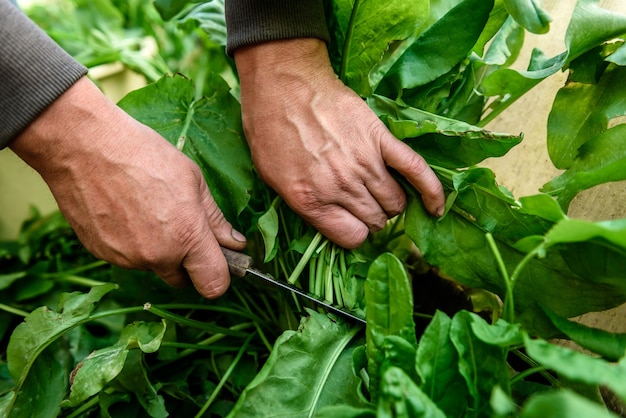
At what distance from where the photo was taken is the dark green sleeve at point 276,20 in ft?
1.96

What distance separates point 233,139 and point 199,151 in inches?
1.8

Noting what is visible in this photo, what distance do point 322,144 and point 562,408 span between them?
0.39 m

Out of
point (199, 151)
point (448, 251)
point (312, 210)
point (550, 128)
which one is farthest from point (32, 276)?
point (550, 128)

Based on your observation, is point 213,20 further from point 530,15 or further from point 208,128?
point 530,15

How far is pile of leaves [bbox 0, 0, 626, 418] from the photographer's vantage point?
0.45 m

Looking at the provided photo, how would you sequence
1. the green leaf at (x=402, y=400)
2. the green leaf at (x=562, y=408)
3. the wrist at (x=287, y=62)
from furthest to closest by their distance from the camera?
the wrist at (x=287, y=62)
the green leaf at (x=402, y=400)
the green leaf at (x=562, y=408)

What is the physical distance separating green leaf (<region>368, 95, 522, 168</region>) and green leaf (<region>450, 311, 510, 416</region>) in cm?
20

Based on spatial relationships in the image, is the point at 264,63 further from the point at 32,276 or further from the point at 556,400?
the point at 32,276

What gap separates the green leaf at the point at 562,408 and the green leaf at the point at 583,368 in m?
0.05

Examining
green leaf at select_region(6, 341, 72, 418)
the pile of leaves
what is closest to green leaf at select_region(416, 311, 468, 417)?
the pile of leaves

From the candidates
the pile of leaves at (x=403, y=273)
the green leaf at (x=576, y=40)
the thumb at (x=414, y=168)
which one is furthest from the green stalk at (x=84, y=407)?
the green leaf at (x=576, y=40)

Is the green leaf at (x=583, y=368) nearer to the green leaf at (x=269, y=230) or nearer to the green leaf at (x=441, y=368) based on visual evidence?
the green leaf at (x=441, y=368)

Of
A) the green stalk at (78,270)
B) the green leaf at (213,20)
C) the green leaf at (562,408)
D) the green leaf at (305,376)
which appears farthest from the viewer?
the green stalk at (78,270)

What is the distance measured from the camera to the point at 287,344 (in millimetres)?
548
